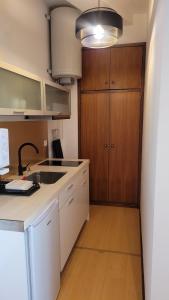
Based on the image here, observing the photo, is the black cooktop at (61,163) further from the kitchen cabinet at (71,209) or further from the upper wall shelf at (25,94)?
the upper wall shelf at (25,94)

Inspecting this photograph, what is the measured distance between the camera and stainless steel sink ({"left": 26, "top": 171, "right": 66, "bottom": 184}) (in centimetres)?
218

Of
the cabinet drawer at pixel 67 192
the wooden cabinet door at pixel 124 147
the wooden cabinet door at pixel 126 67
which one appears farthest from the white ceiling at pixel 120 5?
the cabinet drawer at pixel 67 192

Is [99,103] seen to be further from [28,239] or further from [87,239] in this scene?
[28,239]

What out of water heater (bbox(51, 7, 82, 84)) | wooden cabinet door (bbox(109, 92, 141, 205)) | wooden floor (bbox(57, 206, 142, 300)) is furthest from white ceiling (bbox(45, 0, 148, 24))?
wooden floor (bbox(57, 206, 142, 300))

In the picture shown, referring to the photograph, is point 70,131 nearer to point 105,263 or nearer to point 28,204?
point 105,263

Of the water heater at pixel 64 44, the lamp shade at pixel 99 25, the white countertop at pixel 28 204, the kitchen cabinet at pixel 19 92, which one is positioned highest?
the water heater at pixel 64 44

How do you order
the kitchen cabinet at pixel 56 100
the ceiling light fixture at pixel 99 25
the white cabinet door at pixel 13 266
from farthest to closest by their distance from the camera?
the kitchen cabinet at pixel 56 100, the ceiling light fixture at pixel 99 25, the white cabinet door at pixel 13 266

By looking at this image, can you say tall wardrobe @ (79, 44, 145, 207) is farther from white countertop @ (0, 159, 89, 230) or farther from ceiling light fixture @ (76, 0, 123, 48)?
white countertop @ (0, 159, 89, 230)

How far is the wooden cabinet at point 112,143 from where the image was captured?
134 inches

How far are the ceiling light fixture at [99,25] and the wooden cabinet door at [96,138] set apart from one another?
5.19ft

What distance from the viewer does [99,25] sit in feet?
5.39

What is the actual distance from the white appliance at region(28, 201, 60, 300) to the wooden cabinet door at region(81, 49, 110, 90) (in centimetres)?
221

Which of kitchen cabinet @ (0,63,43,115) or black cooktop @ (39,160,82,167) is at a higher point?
kitchen cabinet @ (0,63,43,115)

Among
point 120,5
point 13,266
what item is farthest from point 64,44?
point 13,266
